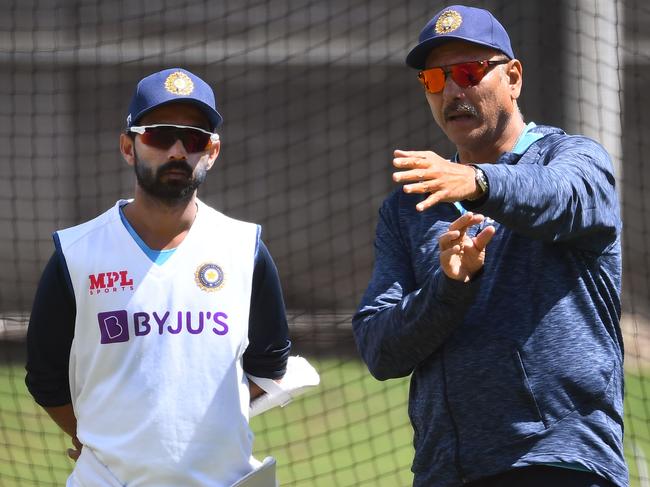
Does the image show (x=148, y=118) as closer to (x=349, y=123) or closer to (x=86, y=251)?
(x=86, y=251)

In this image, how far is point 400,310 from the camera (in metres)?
2.40

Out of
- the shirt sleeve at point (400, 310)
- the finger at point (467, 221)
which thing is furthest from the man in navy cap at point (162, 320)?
the finger at point (467, 221)

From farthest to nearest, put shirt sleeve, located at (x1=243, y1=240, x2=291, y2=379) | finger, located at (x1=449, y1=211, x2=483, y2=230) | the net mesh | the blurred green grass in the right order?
the net mesh → the blurred green grass → shirt sleeve, located at (x1=243, y1=240, x2=291, y2=379) → finger, located at (x1=449, y1=211, x2=483, y2=230)

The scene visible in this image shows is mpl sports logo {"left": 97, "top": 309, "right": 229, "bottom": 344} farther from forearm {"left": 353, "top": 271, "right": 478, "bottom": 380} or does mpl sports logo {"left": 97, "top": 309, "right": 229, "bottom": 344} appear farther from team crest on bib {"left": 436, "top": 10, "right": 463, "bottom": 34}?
team crest on bib {"left": 436, "top": 10, "right": 463, "bottom": 34}

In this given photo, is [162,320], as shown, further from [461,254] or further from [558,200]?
[558,200]

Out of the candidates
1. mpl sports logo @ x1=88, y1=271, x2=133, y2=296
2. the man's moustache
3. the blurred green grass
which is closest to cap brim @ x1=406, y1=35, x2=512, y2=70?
the man's moustache

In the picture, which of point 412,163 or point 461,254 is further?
point 461,254

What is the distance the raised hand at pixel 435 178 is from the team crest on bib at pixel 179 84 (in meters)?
0.76

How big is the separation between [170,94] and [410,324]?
79 centimetres

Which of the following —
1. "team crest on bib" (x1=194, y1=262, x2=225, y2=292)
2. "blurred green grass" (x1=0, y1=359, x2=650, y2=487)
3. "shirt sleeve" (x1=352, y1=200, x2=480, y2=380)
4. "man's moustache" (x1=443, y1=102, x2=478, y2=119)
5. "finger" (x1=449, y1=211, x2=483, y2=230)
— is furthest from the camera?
"blurred green grass" (x1=0, y1=359, x2=650, y2=487)

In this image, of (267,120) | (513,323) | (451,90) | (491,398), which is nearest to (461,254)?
(513,323)

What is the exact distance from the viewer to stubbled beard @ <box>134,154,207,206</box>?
2623 mm

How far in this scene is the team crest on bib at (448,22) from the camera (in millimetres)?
2525

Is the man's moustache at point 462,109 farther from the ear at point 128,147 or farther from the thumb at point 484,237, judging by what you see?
the ear at point 128,147
